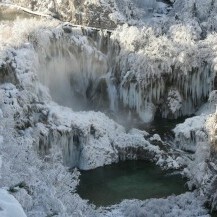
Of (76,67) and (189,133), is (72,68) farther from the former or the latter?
(189,133)

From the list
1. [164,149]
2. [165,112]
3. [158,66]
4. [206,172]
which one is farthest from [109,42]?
[206,172]

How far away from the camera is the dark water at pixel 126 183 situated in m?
26.2

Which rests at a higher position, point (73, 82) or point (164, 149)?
point (73, 82)

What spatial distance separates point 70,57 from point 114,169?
828 cm

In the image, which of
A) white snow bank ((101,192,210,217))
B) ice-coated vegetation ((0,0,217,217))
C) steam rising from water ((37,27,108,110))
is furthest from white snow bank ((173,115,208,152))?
steam rising from water ((37,27,108,110))

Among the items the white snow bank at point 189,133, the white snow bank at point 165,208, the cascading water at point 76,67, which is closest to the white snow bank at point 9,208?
the white snow bank at point 165,208

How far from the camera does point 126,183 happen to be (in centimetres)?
2800

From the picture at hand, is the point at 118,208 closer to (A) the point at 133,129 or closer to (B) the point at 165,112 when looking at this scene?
(A) the point at 133,129

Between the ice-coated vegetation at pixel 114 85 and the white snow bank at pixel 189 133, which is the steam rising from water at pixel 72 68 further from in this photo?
the white snow bank at pixel 189 133

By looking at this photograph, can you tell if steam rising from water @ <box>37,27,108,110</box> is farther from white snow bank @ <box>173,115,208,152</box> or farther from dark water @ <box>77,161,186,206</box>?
white snow bank @ <box>173,115,208,152</box>

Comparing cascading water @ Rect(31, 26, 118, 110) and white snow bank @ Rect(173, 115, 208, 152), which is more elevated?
cascading water @ Rect(31, 26, 118, 110)

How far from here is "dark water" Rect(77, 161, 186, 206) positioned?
2625cm

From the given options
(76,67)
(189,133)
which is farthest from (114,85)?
(189,133)

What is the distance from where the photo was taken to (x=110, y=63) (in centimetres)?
3544
